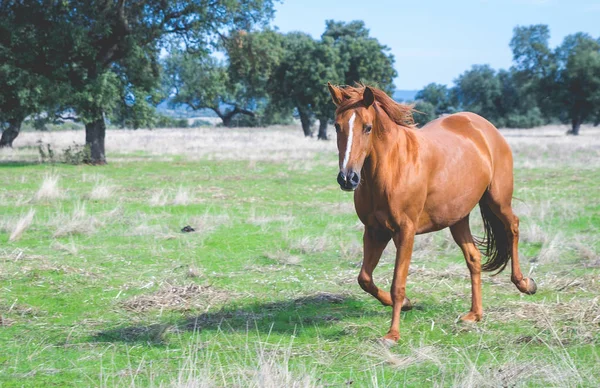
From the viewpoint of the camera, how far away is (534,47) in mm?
63062

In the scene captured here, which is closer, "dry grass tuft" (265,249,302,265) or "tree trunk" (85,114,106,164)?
"dry grass tuft" (265,249,302,265)

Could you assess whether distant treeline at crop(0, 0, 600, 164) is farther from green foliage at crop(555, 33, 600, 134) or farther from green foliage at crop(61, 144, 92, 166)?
green foliage at crop(555, 33, 600, 134)

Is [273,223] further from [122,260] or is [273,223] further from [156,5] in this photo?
[156,5]

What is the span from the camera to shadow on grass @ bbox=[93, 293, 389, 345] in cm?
591

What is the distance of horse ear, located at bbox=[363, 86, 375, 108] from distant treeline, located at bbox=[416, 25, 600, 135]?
36069mm

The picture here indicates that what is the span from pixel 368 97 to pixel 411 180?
0.91m

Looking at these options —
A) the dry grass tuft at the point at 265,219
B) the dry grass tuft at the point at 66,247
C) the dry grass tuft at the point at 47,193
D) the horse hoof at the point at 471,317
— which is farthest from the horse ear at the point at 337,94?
the dry grass tuft at the point at 47,193

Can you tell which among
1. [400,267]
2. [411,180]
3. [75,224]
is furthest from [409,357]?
[75,224]

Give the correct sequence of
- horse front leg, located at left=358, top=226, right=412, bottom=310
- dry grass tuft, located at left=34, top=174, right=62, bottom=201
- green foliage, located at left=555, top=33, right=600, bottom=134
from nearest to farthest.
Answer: horse front leg, located at left=358, top=226, right=412, bottom=310 → dry grass tuft, located at left=34, top=174, right=62, bottom=201 → green foliage, located at left=555, top=33, right=600, bottom=134

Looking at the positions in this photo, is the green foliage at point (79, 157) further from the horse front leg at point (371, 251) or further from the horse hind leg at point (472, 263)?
the horse front leg at point (371, 251)

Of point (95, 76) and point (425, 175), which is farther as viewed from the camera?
point (95, 76)

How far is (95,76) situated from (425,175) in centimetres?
2034

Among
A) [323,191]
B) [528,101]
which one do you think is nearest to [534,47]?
[528,101]

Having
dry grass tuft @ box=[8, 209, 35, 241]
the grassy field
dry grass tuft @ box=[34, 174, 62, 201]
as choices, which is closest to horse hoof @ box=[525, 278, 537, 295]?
the grassy field
